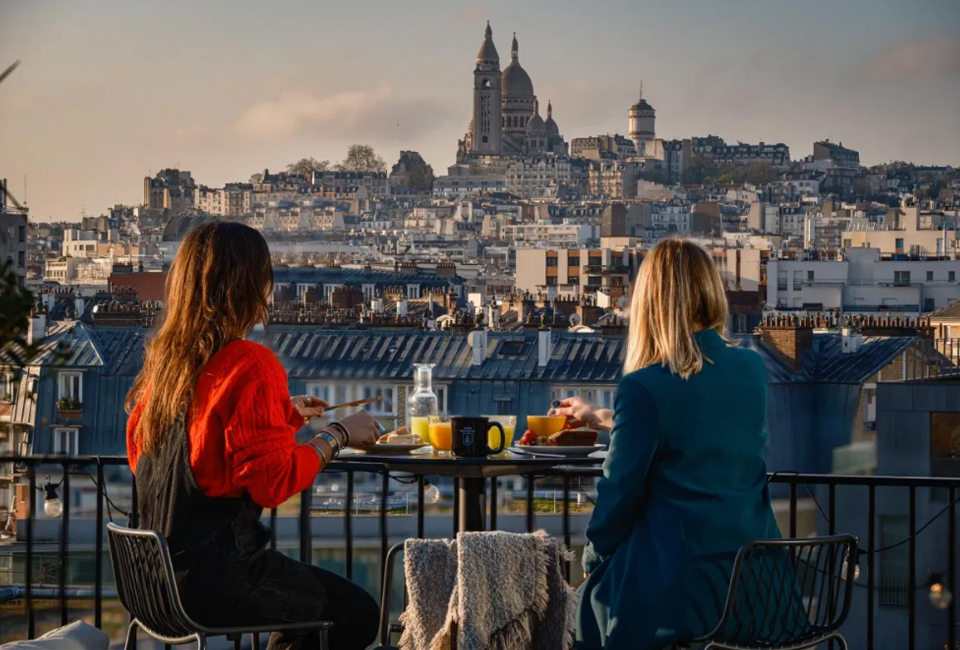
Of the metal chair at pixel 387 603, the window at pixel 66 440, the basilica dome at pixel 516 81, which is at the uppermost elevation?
the basilica dome at pixel 516 81

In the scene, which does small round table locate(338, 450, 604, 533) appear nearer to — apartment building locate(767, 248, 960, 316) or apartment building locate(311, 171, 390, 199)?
apartment building locate(767, 248, 960, 316)

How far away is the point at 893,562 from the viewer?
51.7 feet

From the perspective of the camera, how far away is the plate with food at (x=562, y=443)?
2559 mm

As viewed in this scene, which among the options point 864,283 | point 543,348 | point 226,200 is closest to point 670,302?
point 543,348

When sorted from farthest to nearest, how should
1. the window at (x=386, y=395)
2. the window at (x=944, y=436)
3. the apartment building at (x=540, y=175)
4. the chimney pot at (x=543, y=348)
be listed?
the apartment building at (x=540, y=175) → the window at (x=386, y=395) → the chimney pot at (x=543, y=348) → the window at (x=944, y=436)

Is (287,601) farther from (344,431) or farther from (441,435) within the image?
(441,435)

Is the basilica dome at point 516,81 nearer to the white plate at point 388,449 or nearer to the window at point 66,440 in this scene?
the window at point 66,440

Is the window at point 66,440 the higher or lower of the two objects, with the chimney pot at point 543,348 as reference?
lower

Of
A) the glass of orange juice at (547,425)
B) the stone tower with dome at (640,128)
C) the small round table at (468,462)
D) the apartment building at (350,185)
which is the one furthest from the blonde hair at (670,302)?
the stone tower with dome at (640,128)

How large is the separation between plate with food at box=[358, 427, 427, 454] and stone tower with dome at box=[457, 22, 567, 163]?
419ft

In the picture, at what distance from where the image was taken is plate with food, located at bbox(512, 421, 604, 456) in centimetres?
256

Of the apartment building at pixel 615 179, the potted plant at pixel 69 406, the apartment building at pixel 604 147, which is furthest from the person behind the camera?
the apartment building at pixel 604 147

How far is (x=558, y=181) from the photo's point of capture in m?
125

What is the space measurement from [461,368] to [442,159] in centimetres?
11288
